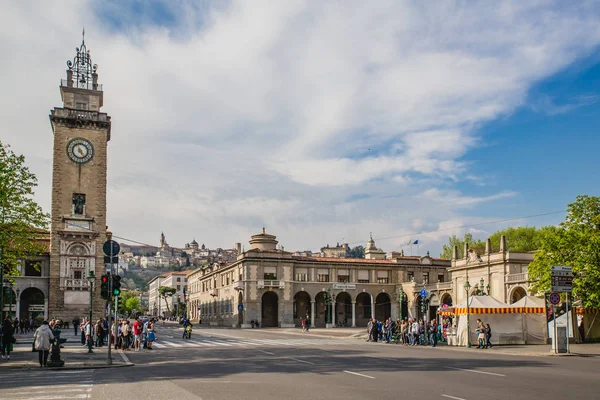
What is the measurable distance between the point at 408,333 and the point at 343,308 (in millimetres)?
45404

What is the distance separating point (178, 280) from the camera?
17025cm

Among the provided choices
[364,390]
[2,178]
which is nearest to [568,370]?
[364,390]

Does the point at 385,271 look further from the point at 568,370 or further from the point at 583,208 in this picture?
the point at 568,370

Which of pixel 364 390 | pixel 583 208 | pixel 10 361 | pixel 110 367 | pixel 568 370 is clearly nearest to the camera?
pixel 364 390

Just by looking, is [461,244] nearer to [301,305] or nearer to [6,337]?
[301,305]

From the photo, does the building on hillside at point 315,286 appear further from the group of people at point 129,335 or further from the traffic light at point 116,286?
the traffic light at point 116,286

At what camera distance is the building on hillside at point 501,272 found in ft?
180

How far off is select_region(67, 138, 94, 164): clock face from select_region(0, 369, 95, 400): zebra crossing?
1869 inches

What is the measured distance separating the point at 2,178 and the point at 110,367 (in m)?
13.1

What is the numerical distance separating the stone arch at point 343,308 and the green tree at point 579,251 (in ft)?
144

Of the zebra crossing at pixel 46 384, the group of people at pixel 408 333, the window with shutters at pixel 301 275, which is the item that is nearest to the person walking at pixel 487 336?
the group of people at pixel 408 333

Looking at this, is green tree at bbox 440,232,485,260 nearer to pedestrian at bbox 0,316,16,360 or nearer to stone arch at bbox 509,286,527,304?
stone arch at bbox 509,286,527,304

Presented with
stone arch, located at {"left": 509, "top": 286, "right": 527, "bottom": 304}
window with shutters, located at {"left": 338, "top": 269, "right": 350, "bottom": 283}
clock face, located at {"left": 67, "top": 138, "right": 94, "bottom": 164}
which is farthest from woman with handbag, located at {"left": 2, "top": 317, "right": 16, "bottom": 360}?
window with shutters, located at {"left": 338, "top": 269, "right": 350, "bottom": 283}

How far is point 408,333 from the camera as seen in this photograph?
37.8 metres
